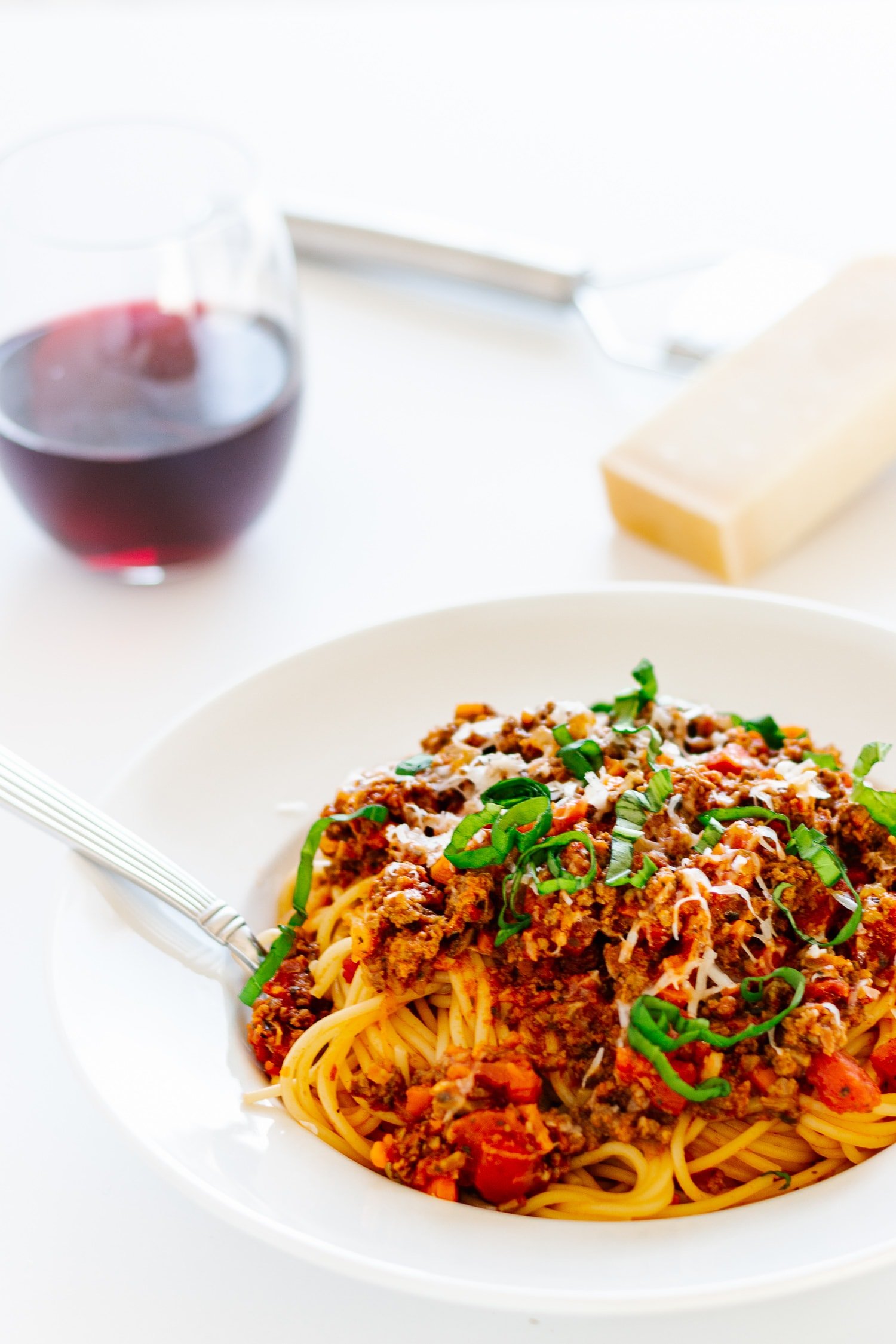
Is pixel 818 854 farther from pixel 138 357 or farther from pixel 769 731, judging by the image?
pixel 138 357

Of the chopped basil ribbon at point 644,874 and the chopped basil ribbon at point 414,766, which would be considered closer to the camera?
the chopped basil ribbon at point 644,874

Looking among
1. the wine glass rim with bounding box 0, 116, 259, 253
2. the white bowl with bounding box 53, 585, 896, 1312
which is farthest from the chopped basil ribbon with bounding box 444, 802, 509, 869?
the wine glass rim with bounding box 0, 116, 259, 253

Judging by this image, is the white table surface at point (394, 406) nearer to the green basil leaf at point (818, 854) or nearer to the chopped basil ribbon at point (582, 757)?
the green basil leaf at point (818, 854)

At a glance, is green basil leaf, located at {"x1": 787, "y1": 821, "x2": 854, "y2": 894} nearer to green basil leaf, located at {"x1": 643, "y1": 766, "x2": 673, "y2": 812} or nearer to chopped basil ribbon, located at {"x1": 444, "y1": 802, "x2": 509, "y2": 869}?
green basil leaf, located at {"x1": 643, "y1": 766, "x2": 673, "y2": 812}

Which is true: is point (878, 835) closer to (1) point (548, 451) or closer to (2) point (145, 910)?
(2) point (145, 910)

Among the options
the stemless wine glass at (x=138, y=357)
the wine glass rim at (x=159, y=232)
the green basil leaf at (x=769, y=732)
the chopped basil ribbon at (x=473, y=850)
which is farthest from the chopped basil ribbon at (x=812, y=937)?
the wine glass rim at (x=159, y=232)

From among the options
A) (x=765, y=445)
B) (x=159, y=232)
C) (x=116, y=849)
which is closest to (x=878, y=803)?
(x=116, y=849)


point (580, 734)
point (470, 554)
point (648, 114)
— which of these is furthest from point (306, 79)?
point (580, 734)
